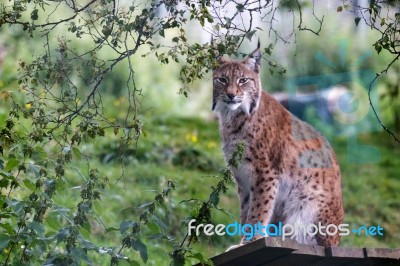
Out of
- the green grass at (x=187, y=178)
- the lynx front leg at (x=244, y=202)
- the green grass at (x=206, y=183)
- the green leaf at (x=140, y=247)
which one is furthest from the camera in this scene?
the green grass at (x=206, y=183)

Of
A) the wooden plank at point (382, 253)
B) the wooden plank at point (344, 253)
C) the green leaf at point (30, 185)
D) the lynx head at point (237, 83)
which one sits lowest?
the wooden plank at point (344, 253)

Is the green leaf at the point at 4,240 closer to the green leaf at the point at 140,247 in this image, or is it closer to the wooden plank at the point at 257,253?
the green leaf at the point at 140,247

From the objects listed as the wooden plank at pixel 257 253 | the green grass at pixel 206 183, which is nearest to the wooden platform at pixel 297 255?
the wooden plank at pixel 257 253

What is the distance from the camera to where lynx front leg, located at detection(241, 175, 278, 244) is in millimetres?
5566

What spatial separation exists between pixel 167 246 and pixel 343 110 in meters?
1.99

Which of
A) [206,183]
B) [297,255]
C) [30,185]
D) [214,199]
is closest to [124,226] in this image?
[214,199]

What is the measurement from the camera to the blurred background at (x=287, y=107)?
22.8 feet

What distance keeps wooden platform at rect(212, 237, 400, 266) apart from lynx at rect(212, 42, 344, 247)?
789 mm

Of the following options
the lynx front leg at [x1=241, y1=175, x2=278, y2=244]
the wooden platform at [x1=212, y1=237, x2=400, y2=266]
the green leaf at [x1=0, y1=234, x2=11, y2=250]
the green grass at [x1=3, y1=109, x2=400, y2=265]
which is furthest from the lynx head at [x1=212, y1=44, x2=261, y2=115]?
the green grass at [x1=3, y1=109, x2=400, y2=265]

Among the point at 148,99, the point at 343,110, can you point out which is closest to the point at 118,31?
the point at 343,110

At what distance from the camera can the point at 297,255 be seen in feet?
15.2

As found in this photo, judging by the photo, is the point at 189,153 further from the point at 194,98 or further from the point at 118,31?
the point at 118,31

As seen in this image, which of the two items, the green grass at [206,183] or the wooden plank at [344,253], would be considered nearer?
the wooden plank at [344,253]

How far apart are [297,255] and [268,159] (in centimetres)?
111
